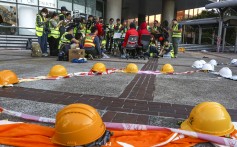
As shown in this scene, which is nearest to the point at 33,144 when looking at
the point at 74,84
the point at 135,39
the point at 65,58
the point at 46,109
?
the point at 46,109

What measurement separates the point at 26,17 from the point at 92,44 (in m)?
10.0

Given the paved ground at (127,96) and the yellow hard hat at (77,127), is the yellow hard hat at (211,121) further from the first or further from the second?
the yellow hard hat at (77,127)

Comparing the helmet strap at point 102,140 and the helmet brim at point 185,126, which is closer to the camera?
the helmet strap at point 102,140

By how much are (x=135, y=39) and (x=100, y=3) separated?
16.8 m

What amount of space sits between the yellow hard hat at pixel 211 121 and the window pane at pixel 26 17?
718 inches

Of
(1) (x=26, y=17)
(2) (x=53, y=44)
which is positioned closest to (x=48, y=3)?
(1) (x=26, y=17)

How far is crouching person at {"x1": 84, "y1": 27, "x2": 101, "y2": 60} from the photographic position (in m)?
11.3

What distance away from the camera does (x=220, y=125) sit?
313 centimetres

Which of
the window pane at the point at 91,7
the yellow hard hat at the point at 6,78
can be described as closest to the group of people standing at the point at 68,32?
the yellow hard hat at the point at 6,78

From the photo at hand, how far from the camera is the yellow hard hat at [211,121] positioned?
313 centimetres

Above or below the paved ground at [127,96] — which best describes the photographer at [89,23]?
above

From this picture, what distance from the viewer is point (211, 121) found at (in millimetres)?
3119

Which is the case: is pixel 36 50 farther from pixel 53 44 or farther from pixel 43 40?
pixel 53 44

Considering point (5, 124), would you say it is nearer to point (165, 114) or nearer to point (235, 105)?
point (165, 114)
